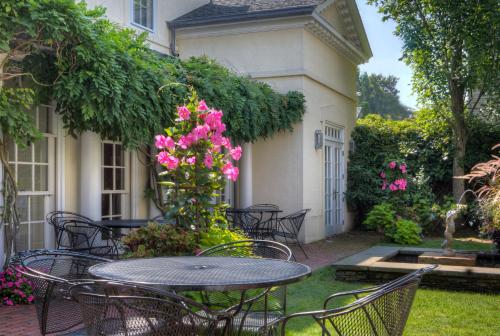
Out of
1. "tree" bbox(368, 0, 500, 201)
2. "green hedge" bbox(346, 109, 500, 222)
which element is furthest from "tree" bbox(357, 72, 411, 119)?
"tree" bbox(368, 0, 500, 201)

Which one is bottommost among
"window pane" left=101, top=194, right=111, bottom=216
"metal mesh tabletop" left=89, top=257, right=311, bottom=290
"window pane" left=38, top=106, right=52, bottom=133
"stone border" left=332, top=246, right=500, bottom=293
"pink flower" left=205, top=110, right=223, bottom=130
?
"stone border" left=332, top=246, right=500, bottom=293

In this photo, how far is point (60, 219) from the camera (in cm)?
805

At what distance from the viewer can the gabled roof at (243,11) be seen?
1212cm

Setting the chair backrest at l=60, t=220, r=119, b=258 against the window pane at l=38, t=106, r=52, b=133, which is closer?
the chair backrest at l=60, t=220, r=119, b=258

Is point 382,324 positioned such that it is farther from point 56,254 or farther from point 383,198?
point 383,198

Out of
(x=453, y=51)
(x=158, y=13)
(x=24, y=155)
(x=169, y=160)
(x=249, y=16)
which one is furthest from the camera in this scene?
(x=453, y=51)

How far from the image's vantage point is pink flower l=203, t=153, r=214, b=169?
610cm

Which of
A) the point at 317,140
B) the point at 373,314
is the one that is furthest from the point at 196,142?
the point at 317,140

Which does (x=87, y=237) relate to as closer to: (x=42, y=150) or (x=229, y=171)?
(x=42, y=150)

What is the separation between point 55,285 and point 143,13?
31.0 feet

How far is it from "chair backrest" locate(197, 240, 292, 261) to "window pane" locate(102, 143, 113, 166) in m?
4.58

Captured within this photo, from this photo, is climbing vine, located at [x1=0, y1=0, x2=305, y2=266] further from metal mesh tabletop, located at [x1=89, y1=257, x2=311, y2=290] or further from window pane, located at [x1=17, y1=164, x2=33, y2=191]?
metal mesh tabletop, located at [x1=89, y1=257, x2=311, y2=290]

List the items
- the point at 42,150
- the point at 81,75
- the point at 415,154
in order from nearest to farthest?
1. the point at 81,75
2. the point at 42,150
3. the point at 415,154

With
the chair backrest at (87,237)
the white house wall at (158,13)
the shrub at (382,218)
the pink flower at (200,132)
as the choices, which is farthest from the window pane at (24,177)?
the shrub at (382,218)
